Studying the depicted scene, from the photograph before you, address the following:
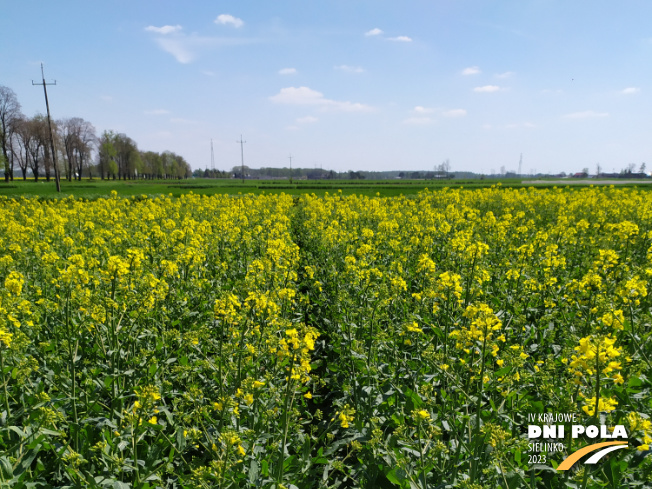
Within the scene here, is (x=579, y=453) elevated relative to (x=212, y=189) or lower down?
lower down

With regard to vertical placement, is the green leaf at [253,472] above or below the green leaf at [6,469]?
below

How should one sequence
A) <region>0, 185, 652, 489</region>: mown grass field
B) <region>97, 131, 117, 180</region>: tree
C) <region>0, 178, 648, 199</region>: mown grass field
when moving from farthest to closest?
<region>97, 131, 117, 180</region>: tree < <region>0, 178, 648, 199</region>: mown grass field < <region>0, 185, 652, 489</region>: mown grass field

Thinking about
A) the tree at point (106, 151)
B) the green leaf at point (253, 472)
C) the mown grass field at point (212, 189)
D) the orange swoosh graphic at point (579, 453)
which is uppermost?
the tree at point (106, 151)

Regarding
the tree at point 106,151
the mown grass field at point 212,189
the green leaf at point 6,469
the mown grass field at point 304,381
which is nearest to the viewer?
the green leaf at point 6,469

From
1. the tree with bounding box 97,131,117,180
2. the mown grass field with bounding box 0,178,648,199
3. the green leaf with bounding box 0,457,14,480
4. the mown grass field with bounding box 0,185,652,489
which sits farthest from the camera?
the tree with bounding box 97,131,117,180

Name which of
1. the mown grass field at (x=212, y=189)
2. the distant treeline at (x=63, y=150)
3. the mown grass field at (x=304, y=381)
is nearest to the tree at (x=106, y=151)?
the distant treeline at (x=63, y=150)

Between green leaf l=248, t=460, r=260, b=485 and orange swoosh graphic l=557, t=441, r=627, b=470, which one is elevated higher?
orange swoosh graphic l=557, t=441, r=627, b=470

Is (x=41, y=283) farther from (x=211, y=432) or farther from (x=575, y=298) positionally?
(x=575, y=298)

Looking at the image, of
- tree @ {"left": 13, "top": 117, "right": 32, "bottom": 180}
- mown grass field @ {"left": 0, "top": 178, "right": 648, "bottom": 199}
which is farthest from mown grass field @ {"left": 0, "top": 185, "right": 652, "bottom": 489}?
tree @ {"left": 13, "top": 117, "right": 32, "bottom": 180}

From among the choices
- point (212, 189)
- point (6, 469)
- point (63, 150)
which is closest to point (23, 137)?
point (63, 150)

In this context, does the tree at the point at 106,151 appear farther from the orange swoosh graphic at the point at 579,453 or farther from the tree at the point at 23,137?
the orange swoosh graphic at the point at 579,453

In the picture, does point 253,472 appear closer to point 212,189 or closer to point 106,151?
point 212,189

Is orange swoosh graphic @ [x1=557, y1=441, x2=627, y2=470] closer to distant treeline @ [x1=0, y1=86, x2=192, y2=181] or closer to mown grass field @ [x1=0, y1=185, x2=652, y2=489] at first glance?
mown grass field @ [x1=0, y1=185, x2=652, y2=489]

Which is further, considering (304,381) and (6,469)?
(304,381)
